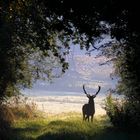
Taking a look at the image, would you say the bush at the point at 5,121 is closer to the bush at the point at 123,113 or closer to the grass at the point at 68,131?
the grass at the point at 68,131

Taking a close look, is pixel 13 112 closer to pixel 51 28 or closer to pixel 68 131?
pixel 68 131

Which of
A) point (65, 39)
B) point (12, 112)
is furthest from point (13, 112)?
point (65, 39)

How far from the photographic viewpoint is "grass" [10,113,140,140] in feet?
86.4

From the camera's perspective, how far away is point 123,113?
98.4ft

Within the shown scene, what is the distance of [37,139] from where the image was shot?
1014 inches

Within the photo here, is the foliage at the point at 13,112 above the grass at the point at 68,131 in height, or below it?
above

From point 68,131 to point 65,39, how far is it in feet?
13.9

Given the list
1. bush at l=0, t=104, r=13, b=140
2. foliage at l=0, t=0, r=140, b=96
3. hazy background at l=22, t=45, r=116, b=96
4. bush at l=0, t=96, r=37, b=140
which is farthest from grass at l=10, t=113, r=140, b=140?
hazy background at l=22, t=45, r=116, b=96

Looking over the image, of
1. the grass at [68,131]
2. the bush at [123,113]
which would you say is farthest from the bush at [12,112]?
the bush at [123,113]

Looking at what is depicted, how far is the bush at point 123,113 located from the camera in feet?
93.1

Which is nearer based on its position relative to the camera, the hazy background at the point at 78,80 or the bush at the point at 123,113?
the bush at the point at 123,113

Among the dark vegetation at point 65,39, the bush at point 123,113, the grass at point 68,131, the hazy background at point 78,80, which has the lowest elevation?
the grass at point 68,131

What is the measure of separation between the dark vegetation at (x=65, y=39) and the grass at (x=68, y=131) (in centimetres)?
92

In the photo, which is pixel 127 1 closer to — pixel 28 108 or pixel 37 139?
pixel 37 139
